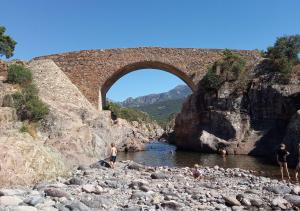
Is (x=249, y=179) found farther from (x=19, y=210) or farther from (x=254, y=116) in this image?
(x=254, y=116)

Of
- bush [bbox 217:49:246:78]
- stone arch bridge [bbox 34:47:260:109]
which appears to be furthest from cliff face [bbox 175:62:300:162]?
stone arch bridge [bbox 34:47:260:109]

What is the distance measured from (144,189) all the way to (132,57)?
2073 centimetres

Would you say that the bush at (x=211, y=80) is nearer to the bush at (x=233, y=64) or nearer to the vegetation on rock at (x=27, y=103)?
the bush at (x=233, y=64)

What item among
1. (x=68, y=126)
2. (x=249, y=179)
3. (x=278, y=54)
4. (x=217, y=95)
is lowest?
(x=249, y=179)

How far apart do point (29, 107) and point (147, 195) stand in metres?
13.1

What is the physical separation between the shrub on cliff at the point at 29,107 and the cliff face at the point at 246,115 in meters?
11.1

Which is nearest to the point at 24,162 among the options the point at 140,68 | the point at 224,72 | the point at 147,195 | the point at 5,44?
the point at 147,195

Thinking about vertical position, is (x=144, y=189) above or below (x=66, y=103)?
below

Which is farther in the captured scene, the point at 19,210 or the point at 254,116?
the point at 254,116

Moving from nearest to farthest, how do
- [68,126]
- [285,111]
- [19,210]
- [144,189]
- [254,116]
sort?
[19,210]
[144,189]
[68,126]
[285,111]
[254,116]

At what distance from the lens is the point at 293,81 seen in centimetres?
2452

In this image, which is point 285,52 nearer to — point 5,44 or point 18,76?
point 18,76

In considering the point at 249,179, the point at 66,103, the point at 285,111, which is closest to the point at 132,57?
the point at 66,103

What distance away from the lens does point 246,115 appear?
2584 cm
